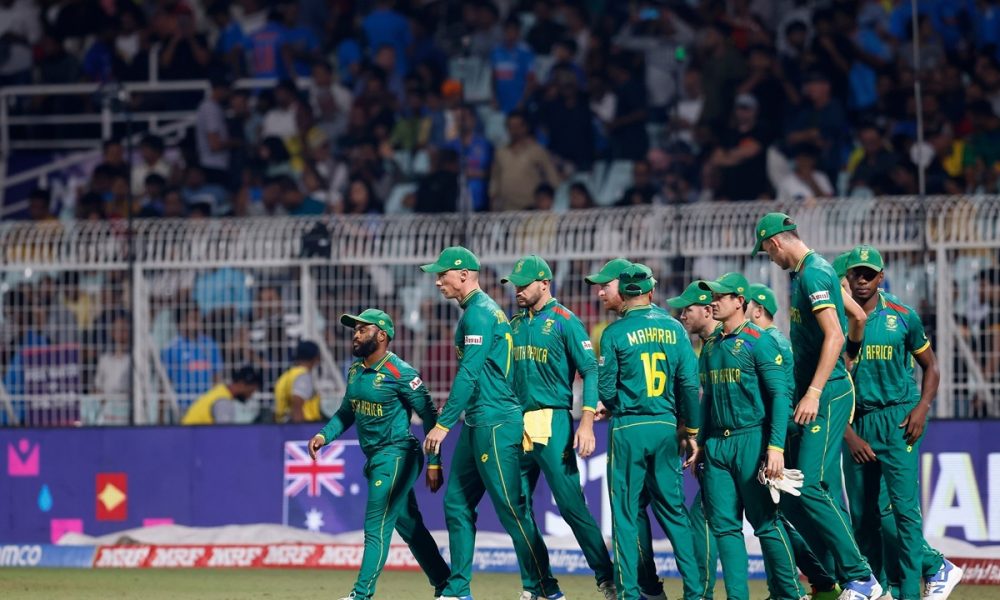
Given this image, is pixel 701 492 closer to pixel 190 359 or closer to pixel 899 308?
pixel 899 308

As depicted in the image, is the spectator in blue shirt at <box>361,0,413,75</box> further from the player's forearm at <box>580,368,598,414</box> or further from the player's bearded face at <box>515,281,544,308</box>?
the player's forearm at <box>580,368,598,414</box>

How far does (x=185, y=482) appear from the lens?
15.9m

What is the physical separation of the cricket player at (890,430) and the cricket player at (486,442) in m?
2.13

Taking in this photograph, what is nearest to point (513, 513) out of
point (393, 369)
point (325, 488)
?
point (393, 369)

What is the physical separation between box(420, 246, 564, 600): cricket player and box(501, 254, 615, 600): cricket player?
12 cm

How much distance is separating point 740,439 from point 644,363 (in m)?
0.80

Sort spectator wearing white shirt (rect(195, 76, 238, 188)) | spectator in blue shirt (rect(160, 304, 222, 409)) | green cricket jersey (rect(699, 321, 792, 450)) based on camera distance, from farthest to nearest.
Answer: spectator wearing white shirt (rect(195, 76, 238, 188)), spectator in blue shirt (rect(160, 304, 222, 409)), green cricket jersey (rect(699, 321, 792, 450))

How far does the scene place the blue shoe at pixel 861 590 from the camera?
1028 centimetres

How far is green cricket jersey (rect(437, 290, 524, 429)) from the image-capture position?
438 inches

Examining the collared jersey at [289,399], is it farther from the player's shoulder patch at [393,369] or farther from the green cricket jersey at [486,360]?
the green cricket jersey at [486,360]

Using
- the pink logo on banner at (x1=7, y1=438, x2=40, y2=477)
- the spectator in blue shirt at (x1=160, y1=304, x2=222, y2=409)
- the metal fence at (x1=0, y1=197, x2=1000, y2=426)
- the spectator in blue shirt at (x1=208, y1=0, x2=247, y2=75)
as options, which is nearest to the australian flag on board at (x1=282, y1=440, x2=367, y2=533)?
the metal fence at (x1=0, y1=197, x2=1000, y2=426)

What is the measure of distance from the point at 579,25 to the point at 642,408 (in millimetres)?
11677

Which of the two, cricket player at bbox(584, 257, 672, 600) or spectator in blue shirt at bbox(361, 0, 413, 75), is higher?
spectator in blue shirt at bbox(361, 0, 413, 75)

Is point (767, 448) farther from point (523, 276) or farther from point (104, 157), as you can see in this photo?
point (104, 157)
